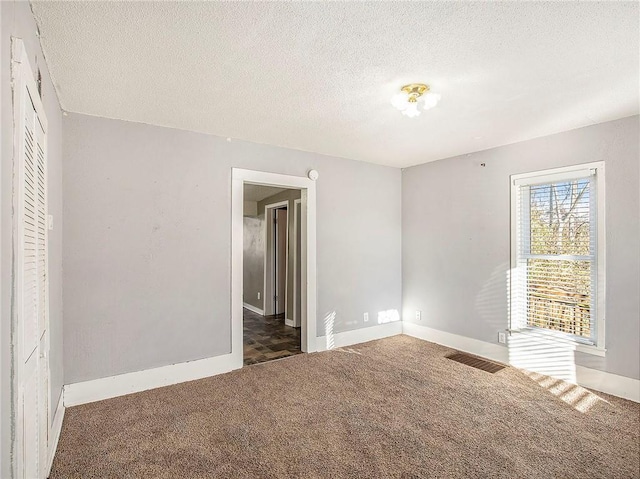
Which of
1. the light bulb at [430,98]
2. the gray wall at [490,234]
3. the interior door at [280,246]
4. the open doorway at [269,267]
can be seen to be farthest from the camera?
the interior door at [280,246]

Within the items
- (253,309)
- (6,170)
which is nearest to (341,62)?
(6,170)

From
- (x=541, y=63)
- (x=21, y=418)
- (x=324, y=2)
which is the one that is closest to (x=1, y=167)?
(x=21, y=418)

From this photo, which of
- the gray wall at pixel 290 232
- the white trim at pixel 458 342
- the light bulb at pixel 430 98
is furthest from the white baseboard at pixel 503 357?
the light bulb at pixel 430 98

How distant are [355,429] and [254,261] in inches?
180

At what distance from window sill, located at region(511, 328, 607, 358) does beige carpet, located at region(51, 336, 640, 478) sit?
1.17 feet

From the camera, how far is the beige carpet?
6.56 feet

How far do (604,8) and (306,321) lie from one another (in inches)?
139

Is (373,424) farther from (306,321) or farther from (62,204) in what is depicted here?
(62,204)

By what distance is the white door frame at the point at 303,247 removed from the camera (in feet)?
11.6

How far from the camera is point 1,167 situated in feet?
3.50

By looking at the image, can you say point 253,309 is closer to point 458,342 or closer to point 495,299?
point 458,342

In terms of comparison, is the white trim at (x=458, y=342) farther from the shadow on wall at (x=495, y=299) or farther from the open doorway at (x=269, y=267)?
the open doorway at (x=269, y=267)

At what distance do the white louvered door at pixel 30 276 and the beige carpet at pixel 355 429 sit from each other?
59 centimetres

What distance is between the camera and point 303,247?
13.5 feet
